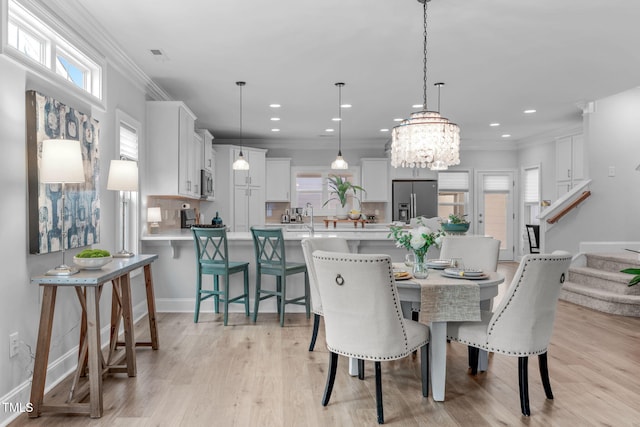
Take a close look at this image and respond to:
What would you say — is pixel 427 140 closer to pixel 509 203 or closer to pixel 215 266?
pixel 215 266

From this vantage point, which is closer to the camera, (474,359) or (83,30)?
(474,359)

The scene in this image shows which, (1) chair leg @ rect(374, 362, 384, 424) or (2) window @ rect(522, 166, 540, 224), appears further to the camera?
(2) window @ rect(522, 166, 540, 224)

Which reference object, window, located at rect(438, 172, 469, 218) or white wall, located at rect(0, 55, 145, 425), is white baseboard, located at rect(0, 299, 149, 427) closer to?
white wall, located at rect(0, 55, 145, 425)

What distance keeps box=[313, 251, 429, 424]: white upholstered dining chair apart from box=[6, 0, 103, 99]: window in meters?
2.12

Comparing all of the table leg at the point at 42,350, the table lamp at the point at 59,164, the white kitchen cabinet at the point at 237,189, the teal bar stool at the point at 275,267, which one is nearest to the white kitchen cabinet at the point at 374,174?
the white kitchen cabinet at the point at 237,189

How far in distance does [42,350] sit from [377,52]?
343 cm

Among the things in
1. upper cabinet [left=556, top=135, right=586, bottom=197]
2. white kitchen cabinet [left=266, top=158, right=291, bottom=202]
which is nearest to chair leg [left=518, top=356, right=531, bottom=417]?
upper cabinet [left=556, top=135, right=586, bottom=197]

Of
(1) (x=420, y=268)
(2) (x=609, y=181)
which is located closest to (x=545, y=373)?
(1) (x=420, y=268)

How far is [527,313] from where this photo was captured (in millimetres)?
2457

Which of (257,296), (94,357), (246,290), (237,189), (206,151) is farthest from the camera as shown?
(237,189)

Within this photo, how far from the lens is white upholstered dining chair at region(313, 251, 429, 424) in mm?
2316

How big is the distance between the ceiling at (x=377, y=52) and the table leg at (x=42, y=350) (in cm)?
205

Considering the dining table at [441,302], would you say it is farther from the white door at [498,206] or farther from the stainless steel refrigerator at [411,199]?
the white door at [498,206]

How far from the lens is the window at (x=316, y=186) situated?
9078 millimetres
